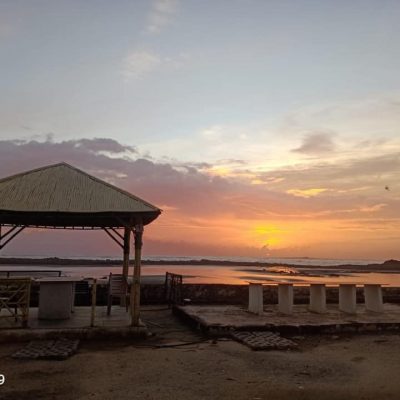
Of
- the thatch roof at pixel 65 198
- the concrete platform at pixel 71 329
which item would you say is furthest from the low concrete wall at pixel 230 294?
the thatch roof at pixel 65 198

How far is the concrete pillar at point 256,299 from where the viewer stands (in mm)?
12688

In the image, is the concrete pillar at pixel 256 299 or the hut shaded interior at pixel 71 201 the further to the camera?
the concrete pillar at pixel 256 299

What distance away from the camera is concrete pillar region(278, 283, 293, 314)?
1282 cm

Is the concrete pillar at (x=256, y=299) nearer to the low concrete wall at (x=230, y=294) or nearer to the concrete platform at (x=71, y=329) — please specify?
the concrete platform at (x=71, y=329)

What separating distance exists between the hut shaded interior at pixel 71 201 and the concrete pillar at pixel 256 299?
156 inches

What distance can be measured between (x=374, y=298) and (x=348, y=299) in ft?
3.49

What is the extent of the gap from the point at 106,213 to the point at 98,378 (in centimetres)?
427

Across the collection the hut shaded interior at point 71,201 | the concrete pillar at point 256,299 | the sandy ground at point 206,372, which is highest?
the hut shaded interior at point 71,201

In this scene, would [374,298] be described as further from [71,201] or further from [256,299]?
[71,201]

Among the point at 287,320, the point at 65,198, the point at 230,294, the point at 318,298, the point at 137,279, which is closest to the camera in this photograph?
the point at 65,198

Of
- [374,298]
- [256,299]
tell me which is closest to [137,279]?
[256,299]

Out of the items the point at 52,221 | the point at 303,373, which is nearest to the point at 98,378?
the point at 303,373

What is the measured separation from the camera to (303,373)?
24.5 ft

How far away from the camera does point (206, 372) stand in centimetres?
741
